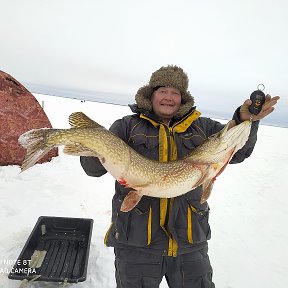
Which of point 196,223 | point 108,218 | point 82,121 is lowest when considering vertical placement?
point 108,218

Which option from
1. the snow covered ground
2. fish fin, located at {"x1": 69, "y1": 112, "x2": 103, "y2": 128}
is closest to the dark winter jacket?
fish fin, located at {"x1": 69, "y1": 112, "x2": 103, "y2": 128}

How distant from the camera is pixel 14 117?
259 inches

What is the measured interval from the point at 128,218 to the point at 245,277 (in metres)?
2.21

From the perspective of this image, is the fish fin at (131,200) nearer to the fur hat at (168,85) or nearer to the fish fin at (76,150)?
the fish fin at (76,150)

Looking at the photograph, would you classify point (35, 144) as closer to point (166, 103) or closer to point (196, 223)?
point (166, 103)

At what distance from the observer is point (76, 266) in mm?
3137

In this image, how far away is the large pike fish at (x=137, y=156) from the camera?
209cm

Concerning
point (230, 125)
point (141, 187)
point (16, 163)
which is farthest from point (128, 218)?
point (16, 163)

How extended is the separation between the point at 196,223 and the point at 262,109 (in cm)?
106

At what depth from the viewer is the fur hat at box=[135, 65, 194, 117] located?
264 centimetres

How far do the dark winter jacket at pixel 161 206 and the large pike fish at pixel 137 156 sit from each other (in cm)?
15

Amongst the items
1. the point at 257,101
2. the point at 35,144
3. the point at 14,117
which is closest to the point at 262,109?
the point at 257,101

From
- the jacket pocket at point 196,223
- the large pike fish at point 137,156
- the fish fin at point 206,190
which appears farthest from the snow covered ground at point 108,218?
the fish fin at point 206,190

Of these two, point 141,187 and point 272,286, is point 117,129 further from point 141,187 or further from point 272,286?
point 272,286
